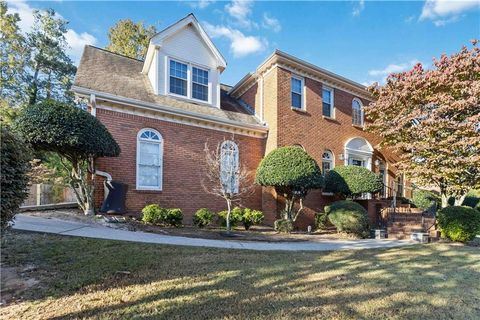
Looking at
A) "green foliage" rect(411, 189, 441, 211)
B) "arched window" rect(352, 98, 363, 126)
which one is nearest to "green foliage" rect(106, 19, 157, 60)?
"arched window" rect(352, 98, 363, 126)

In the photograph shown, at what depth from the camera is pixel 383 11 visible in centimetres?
1142

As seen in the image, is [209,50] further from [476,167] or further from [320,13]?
[476,167]

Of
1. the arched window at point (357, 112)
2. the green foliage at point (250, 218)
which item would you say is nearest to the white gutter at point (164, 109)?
the green foliage at point (250, 218)

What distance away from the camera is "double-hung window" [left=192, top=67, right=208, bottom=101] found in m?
11.9

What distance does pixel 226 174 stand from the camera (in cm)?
1041

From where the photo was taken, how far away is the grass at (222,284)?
3.20 metres

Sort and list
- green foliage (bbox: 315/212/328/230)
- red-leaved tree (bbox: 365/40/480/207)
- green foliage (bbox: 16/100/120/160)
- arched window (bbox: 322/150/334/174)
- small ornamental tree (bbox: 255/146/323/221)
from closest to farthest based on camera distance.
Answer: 1. green foliage (bbox: 16/100/120/160)
2. small ornamental tree (bbox: 255/146/323/221)
3. red-leaved tree (bbox: 365/40/480/207)
4. green foliage (bbox: 315/212/328/230)
5. arched window (bbox: 322/150/334/174)

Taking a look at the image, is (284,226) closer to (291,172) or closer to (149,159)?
(291,172)

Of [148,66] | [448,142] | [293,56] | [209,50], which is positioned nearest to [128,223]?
[148,66]

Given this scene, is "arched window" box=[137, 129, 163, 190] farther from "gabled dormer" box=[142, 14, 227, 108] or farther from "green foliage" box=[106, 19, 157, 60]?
"green foliage" box=[106, 19, 157, 60]

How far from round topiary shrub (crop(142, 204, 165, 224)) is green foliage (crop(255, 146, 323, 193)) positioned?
13.1 feet

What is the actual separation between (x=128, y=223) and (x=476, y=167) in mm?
12829

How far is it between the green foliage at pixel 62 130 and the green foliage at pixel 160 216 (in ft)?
7.80

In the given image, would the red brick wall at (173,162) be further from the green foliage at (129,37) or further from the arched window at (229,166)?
the green foliage at (129,37)
